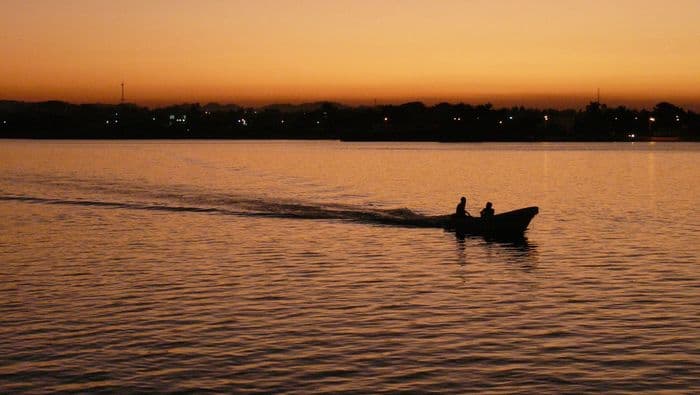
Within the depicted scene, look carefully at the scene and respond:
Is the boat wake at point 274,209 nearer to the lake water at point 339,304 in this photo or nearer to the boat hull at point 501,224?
the lake water at point 339,304

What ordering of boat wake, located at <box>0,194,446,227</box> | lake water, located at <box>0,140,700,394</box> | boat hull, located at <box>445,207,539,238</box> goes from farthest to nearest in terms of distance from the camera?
boat wake, located at <box>0,194,446,227</box> < boat hull, located at <box>445,207,539,238</box> < lake water, located at <box>0,140,700,394</box>

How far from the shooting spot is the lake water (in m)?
21.1

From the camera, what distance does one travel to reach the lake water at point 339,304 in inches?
829

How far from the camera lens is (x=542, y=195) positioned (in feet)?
307

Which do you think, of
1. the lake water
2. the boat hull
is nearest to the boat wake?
the lake water

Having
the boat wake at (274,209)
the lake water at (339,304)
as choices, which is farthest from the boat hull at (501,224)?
the boat wake at (274,209)

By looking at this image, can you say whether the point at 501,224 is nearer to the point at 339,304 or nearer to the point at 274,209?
the point at 339,304

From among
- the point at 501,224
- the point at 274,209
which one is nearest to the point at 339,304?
the point at 501,224

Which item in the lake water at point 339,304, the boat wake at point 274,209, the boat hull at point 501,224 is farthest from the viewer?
the boat wake at point 274,209

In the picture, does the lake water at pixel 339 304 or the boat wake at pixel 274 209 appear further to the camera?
the boat wake at pixel 274 209

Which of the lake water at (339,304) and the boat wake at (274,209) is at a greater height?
the boat wake at (274,209)

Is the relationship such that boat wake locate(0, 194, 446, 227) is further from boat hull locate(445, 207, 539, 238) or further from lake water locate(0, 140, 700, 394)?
boat hull locate(445, 207, 539, 238)

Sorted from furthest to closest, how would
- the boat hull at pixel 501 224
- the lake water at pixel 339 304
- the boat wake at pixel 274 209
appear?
the boat wake at pixel 274 209
the boat hull at pixel 501 224
the lake water at pixel 339 304

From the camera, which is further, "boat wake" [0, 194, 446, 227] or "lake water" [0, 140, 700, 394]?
"boat wake" [0, 194, 446, 227]
